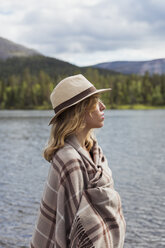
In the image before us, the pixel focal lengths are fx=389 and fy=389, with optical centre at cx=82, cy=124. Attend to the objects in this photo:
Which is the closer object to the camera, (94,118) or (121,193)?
(94,118)

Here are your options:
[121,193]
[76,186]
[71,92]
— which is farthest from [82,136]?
[121,193]

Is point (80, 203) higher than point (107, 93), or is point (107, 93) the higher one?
point (80, 203)

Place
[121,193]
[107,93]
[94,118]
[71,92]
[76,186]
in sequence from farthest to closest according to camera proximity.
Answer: [107,93] < [121,193] < [94,118] < [71,92] < [76,186]

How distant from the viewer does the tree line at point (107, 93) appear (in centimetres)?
15975

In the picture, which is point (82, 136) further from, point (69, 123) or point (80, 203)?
point (80, 203)

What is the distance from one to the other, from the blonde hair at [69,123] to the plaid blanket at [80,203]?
101mm

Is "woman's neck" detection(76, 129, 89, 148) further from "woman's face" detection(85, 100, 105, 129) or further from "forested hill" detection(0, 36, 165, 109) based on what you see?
"forested hill" detection(0, 36, 165, 109)

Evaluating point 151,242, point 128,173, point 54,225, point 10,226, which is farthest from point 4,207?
point 54,225

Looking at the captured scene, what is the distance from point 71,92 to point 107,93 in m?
154

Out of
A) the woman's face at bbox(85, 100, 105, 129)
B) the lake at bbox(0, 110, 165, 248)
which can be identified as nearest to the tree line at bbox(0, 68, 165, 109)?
the lake at bbox(0, 110, 165, 248)

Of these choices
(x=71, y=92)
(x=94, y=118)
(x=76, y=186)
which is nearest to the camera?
(x=76, y=186)

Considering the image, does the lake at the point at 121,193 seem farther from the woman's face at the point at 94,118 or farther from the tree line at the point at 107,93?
the tree line at the point at 107,93

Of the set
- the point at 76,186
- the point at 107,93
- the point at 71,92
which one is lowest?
the point at 107,93

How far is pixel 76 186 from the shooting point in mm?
3289
